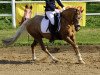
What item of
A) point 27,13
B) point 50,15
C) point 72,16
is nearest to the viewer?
point 72,16

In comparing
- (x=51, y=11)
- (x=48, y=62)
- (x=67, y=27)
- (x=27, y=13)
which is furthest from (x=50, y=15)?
(x=27, y=13)

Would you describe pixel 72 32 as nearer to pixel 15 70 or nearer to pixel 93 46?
Result: pixel 15 70

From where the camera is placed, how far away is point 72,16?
13.2m

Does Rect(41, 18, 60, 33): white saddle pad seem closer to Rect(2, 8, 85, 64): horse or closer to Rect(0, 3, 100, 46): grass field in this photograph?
Rect(2, 8, 85, 64): horse

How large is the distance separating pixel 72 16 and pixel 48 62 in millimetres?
1652

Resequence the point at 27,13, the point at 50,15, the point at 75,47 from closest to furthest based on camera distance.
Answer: the point at 75,47, the point at 50,15, the point at 27,13

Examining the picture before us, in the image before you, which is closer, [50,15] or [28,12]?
[50,15]

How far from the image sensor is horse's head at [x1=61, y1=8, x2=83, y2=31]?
13000 millimetres

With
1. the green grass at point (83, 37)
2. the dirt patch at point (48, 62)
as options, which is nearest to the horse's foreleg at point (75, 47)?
the dirt patch at point (48, 62)

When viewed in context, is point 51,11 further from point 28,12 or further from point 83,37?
point 28,12

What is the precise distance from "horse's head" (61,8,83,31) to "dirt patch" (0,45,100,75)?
1211 mm

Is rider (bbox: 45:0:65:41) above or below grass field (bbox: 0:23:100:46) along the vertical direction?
above

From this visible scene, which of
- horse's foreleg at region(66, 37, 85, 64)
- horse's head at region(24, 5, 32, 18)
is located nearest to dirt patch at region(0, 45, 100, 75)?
horse's foreleg at region(66, 37, 85, 64)

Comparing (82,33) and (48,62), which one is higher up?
(48,62)
